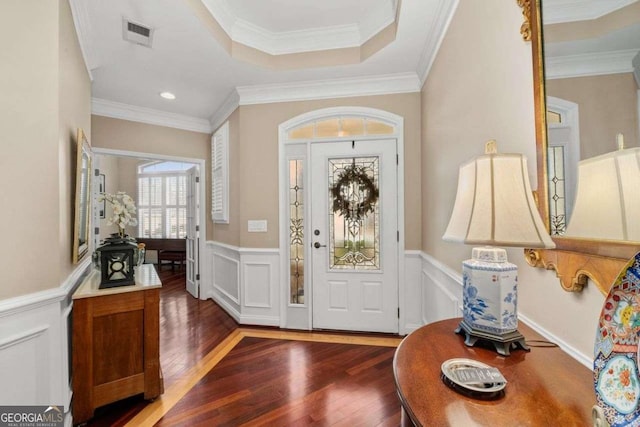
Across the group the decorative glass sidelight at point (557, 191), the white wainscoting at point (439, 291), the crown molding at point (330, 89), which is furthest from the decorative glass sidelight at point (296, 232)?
the decorative glass sidelight at point (557, 191)

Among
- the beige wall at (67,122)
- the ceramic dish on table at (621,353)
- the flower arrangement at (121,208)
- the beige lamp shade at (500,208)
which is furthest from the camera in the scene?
the flower arrangement at (121,208)

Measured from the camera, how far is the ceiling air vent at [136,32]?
6.82ft

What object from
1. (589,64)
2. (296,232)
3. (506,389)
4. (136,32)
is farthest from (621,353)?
(136,32)

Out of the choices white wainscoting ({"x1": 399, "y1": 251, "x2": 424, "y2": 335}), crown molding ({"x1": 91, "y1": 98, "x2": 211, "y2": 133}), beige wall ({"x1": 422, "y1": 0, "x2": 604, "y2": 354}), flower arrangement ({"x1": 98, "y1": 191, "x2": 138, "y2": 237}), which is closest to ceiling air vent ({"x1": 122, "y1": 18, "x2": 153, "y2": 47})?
flower arrangement ({"x1": 98, "y1": 191, "x2": 138, "y2": 237})

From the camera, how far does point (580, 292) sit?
835 mm

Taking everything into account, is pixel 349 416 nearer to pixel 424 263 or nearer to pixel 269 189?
pixel 424 263

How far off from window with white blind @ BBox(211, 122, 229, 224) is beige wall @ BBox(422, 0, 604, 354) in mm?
2456

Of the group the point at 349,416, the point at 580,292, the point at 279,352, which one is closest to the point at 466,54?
the point at 580,292

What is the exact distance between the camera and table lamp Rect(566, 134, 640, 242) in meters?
0.62

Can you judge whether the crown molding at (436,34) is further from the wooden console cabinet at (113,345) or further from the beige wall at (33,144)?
A: the wooden console cabinet at (113,345)

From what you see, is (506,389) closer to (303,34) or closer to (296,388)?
(296,388)

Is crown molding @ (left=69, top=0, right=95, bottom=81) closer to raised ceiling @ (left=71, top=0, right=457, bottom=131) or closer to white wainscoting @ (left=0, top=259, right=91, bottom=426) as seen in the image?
raised ceiling @ (left=71, top=0, right=457, bottom=131)

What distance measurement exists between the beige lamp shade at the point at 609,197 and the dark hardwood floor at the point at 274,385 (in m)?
1.64

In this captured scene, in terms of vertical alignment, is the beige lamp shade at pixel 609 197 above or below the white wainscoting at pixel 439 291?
above
